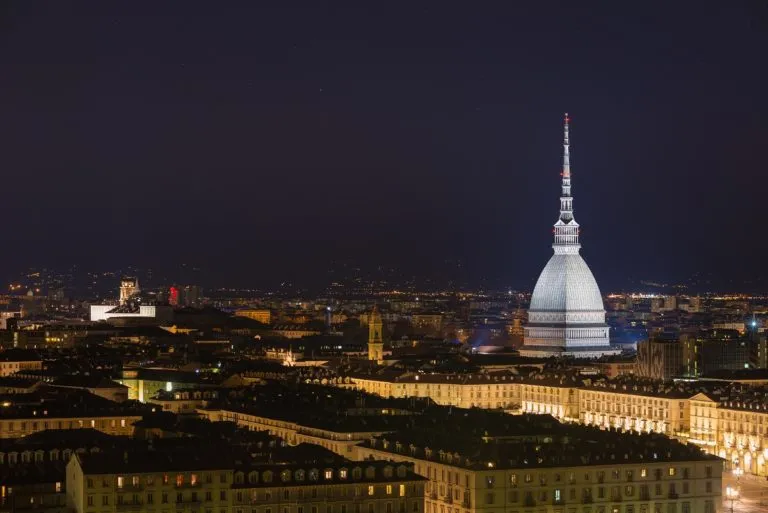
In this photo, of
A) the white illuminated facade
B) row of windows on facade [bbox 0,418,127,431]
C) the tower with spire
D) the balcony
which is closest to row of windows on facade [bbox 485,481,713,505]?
the balcony

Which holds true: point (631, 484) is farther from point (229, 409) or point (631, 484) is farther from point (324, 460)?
point (229, 409)

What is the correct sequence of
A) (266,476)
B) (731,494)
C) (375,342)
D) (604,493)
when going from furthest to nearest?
1. (375,342)
2. (731,494)
3. (604,493)
4. (266,476)

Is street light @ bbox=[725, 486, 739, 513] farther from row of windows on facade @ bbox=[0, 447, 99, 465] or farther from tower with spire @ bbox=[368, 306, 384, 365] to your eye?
tower with spire @ bbox=[368, 306, 384, 365]

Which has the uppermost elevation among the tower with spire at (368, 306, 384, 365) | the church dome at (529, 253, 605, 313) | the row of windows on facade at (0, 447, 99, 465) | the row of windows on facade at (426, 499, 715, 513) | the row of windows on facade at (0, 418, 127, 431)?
the church dome at (529, 253, 605, 313)

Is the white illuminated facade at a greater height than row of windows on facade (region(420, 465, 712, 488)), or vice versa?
the white illuminated facade

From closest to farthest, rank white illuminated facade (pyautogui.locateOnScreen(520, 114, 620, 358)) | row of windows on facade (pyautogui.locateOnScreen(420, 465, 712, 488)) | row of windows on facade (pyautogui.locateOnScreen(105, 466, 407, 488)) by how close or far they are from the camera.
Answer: row of windows on facade (pyautogui.locateOnScreen(105, 466, 407, 488)) < row of windows on facade (pyautogui.locateOnScreen(420, 465, 712, 488)) < white illuminated facade (pyautogui.locateOnScreen(520, 114, 620, 358))

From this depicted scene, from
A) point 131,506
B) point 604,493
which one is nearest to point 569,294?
point 604,493

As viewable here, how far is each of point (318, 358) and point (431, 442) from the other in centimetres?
8689

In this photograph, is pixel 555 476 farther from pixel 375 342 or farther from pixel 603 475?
pixel 375 342

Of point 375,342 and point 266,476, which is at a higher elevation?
point 375,342

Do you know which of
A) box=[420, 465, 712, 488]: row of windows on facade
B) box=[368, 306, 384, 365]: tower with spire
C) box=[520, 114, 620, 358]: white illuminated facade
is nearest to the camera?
box=[420, 465, 712, 488]: row of windows on facade

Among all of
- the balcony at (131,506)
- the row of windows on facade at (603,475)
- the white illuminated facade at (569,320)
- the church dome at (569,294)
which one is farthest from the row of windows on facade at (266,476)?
the church dome at (569,294)

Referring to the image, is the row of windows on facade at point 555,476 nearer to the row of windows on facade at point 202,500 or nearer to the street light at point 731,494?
the row of windows on facade at point 202,500

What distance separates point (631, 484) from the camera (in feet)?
275
